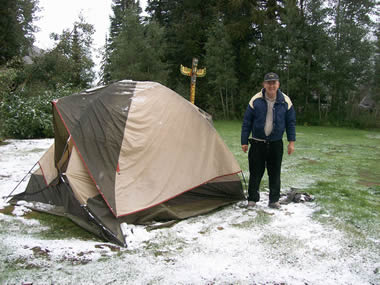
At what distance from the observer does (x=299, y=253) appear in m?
2.64

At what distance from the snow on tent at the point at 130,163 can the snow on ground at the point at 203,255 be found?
0.87 ft

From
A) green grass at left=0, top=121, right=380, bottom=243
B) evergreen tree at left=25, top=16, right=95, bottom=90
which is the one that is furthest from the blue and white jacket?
evergreen tree at left=25, top=16, right=95, bottom=90

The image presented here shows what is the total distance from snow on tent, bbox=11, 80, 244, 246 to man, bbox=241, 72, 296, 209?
0.28 metres

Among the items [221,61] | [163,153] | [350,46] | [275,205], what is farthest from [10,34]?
[275,205]

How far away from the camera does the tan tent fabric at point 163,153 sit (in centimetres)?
322

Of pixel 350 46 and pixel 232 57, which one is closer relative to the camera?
pixel 350 46

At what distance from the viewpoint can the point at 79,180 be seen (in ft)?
10.6

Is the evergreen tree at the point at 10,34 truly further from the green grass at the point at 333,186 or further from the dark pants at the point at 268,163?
the dark pants at the point at 268,163

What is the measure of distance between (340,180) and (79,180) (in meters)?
3.80

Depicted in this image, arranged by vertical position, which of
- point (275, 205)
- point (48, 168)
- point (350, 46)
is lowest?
point (275, 205)

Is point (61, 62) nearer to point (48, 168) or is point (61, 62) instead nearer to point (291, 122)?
point (48, 168)

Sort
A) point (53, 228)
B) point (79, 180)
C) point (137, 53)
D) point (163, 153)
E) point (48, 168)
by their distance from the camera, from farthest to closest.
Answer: point (137, 53) < point (48, 168) < point (163, 153) < point (79, 180) < point (53, 228)

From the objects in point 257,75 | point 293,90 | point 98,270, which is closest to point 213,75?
point 257,75

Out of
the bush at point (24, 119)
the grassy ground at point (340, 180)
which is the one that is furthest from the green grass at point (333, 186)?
the bush at point (24, 119)
